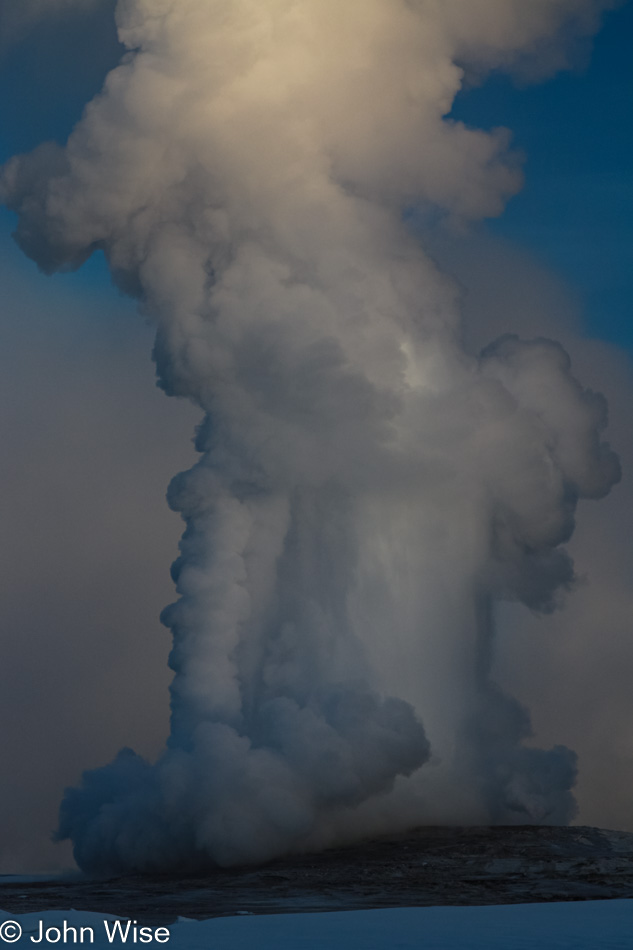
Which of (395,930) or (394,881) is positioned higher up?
(394,881)

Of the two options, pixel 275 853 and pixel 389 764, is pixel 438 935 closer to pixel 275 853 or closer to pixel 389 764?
pixel 275 853

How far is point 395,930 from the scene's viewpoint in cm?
4088

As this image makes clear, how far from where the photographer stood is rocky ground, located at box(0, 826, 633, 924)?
186 ft

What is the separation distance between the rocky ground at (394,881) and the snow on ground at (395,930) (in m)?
5.70

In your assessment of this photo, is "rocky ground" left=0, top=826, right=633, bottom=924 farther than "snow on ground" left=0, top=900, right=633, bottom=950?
Yes

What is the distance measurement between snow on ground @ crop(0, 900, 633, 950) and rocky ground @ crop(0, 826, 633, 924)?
570 centimetres

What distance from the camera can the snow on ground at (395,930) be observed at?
3625 centimetres

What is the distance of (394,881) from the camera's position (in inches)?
2675

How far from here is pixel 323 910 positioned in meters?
51.8

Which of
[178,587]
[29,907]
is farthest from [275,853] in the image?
[29,907]

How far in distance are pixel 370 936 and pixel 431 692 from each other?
64.4 metres

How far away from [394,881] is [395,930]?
28199 millimetres

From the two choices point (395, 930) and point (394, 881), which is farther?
point (394, 881)

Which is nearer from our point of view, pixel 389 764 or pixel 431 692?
pixel 389 764
